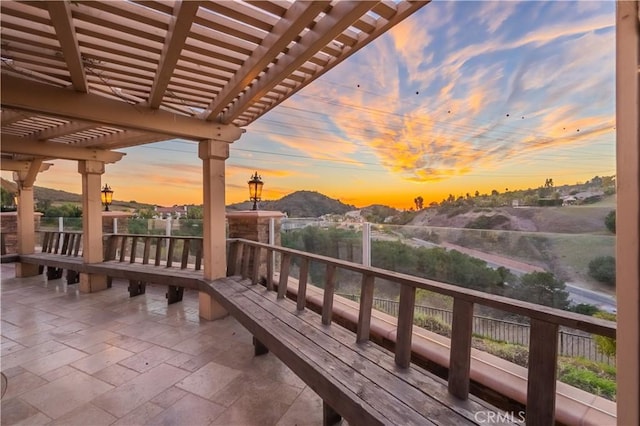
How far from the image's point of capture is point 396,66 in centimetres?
599

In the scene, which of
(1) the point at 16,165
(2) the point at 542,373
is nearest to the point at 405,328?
(2) the point at 542,373

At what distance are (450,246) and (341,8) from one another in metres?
2.18

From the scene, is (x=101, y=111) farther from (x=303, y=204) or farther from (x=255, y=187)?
(x=303, y=204)

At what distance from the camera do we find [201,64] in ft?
7.47

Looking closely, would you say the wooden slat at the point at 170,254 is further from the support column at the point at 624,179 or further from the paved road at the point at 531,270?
the support column at the point at 624,179

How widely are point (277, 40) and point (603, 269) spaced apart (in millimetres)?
2570

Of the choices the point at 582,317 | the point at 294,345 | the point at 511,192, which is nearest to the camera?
the point at 582,317

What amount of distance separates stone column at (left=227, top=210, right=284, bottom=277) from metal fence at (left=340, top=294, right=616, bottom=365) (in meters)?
2.04

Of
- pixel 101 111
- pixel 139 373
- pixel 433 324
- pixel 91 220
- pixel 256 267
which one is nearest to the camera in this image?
pixel 433 324

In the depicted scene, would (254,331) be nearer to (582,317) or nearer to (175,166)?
(582,317)

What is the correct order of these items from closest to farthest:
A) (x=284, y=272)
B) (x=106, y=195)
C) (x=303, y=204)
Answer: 1. (x=284, y=272)
2. (x=106, y=195)
3. (x=303, y=204)

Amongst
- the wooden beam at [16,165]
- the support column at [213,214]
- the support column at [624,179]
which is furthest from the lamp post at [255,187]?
the wooden beam at [16,165]

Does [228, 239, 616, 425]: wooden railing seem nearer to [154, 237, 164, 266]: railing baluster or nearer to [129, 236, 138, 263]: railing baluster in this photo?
[154, 237, 164, 266]: railing baluster

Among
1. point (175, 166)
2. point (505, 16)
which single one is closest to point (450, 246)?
point (505, 16)
